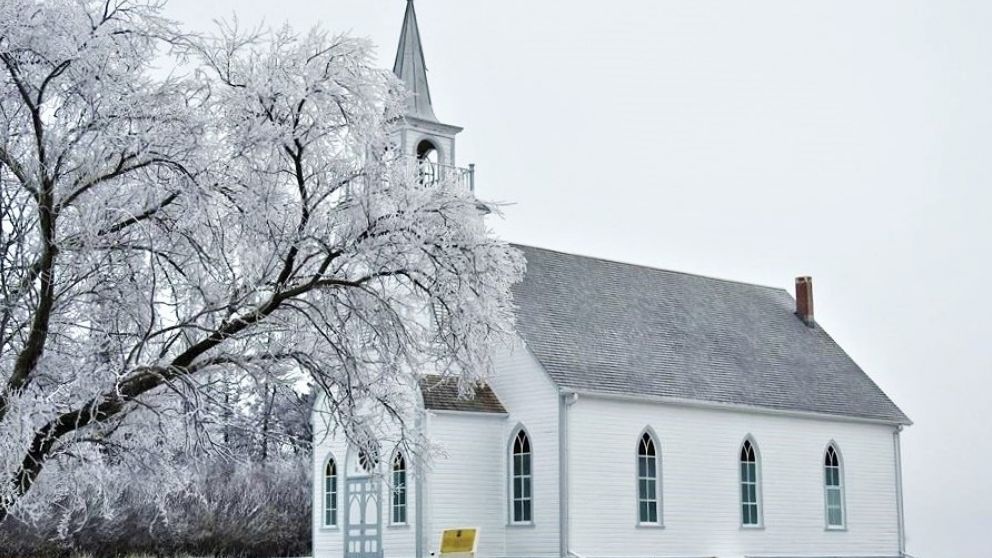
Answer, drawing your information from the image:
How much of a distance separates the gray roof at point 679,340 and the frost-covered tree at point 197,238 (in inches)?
435

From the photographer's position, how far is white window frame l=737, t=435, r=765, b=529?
30500mm

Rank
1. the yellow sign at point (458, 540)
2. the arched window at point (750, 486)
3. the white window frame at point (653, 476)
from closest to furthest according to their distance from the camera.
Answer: the yellow sign at point (458, 540)
the white window frame at point (653, 476)
the arched window at point (750, 486)

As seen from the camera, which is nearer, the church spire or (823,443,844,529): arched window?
the church spire

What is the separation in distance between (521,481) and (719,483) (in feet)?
16.9

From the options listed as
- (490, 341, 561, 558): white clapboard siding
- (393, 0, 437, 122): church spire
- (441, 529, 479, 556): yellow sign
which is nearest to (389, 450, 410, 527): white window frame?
(441, 529, 479, 556): yellow sign

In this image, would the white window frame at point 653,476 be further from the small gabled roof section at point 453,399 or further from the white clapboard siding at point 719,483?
the small gabled roof section at point 453,399

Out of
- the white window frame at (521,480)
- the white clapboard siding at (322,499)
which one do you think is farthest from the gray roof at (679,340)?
the white clapboard siding at (322,499)

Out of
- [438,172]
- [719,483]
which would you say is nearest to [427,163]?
[438,172]

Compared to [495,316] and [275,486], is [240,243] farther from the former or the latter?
[275,486]

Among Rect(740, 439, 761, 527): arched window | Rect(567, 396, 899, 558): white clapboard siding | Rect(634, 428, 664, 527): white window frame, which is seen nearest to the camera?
Rect(567, 396, 899, 558): white clapboard siding

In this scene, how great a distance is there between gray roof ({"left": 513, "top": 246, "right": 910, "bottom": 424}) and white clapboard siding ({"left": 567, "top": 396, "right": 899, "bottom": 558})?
53cm

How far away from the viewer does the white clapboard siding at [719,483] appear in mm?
27172

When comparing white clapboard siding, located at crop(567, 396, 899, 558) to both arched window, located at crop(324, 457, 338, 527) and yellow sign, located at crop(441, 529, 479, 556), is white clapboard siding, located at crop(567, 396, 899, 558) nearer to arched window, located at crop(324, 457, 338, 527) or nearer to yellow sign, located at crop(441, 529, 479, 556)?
yellow sign, located at crop(441, 529, 479, 556)

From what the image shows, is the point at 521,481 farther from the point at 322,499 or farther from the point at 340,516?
the point at 322,499
